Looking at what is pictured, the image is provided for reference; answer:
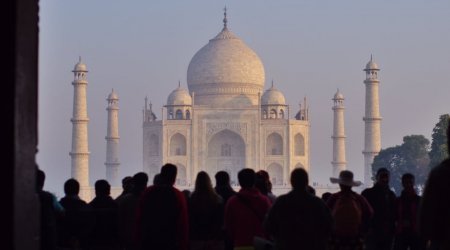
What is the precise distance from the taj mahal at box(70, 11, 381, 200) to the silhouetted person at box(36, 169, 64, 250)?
39193 mm

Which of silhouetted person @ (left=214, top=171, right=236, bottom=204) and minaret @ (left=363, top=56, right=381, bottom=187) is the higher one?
minaret @ (left=363, top=56, right=381, bottom=187)

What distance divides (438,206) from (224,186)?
3.37m

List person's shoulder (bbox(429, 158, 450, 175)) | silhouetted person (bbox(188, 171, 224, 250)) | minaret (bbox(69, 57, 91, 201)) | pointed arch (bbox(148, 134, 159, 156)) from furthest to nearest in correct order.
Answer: pointed arch (bbox(148, 134, 159, 156)) → minaret (bbox(69, 57, 91, 201)) → silhouetted person (bbox(188, 171, 224, 250)) → person's shoulder (bbox(429, 158, 450, 175))

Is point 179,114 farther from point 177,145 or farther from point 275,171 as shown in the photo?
point 275,171

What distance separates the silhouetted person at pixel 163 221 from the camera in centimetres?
598

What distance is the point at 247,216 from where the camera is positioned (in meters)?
6.02

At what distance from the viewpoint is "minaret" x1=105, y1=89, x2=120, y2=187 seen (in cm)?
4766

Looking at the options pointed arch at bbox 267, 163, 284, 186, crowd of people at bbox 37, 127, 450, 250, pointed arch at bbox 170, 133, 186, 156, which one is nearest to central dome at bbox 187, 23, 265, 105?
pointed arch at bbox 170, 133, 186, 156

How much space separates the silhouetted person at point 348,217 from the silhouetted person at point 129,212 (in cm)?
147

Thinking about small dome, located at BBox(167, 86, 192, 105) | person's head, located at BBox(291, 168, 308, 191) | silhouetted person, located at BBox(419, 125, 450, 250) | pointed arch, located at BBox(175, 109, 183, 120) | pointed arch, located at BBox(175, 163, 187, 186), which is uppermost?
small dome, located at BBox(167, 86, 192, 105)

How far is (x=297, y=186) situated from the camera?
208 inches

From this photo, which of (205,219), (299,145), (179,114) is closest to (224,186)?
(205,219)

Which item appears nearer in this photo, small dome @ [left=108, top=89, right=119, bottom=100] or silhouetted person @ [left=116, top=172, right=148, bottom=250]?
silhouetted person @ [left=116, top=172, right=148, bottom=250]

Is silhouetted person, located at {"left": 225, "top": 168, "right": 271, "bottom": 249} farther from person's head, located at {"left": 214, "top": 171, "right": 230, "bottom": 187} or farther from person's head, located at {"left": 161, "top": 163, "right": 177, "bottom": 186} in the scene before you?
person's head, located at {"left": 214, "top": 171, "right": 230, "bottom": 187}
